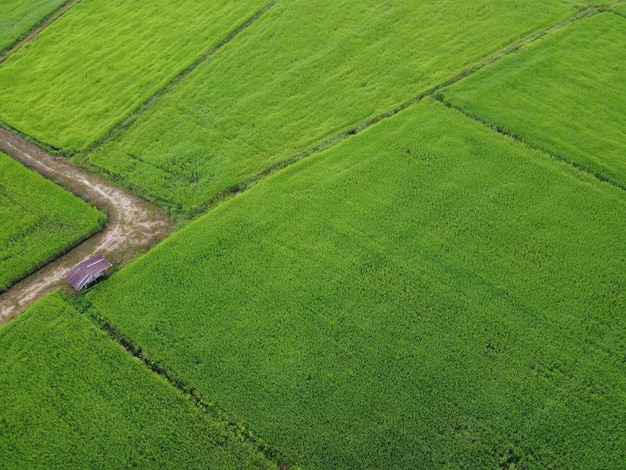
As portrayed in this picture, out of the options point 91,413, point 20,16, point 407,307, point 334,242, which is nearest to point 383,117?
point 334,242

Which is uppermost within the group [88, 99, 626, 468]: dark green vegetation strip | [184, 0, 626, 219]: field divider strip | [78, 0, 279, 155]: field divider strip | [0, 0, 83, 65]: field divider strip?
[0, 0, 83, 65]: field divider strip

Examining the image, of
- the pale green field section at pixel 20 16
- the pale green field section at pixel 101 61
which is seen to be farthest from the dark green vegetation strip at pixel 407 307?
the pale green field section at pixel 20 16

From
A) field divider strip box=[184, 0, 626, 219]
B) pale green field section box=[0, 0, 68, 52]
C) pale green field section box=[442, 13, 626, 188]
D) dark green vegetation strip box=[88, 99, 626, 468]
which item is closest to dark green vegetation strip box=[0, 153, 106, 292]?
dark green vegetation strip box=[88, 99, 626, 468]

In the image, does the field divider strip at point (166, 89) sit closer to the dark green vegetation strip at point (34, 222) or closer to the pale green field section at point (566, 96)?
the dark green vegetation strip at point (34, 222)

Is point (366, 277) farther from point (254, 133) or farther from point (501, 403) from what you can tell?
point (254, 133)

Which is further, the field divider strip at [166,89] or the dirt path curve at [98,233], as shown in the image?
the field divider strip at [166,89]

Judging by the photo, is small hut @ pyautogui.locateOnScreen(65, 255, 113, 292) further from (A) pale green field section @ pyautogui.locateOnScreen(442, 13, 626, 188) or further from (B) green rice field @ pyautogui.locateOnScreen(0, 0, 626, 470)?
(A) pale green field section @ pyautogui.locateOnScreen(442, 13, 626, 188)

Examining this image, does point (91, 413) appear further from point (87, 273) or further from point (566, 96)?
point (566, 96)
